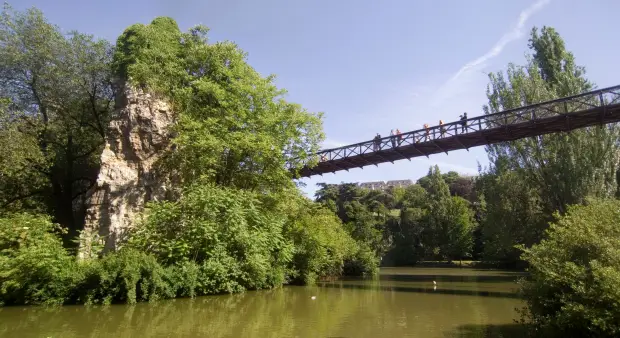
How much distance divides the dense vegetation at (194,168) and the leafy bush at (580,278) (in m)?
6.63

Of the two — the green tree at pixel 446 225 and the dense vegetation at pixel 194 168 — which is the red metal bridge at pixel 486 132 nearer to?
the dense vegetation at pixel 194 168

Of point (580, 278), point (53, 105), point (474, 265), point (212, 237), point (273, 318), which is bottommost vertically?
point (474, 265)

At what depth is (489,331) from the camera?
937 cm

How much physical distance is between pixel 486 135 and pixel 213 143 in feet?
42.7

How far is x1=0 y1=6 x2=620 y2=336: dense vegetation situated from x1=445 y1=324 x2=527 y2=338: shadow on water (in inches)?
232

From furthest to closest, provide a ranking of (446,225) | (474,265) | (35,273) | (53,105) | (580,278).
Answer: (446,225)
(474,265)
(53,105)
(35,273)
(580,278)

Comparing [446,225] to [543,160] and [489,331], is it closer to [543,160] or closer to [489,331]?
[543,160]

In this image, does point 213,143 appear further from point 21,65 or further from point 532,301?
point 532,301

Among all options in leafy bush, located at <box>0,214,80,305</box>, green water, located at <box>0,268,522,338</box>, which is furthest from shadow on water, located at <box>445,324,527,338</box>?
leafy bush, located at <box>0,214,80,305</box>

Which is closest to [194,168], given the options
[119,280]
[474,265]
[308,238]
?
[119,280]

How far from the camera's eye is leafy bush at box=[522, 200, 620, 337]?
6.24 meters

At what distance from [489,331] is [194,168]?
15.3 m

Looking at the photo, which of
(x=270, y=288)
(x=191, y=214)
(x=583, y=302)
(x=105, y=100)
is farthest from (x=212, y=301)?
(x=105, y=100)

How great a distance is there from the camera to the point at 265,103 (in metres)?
22.4
